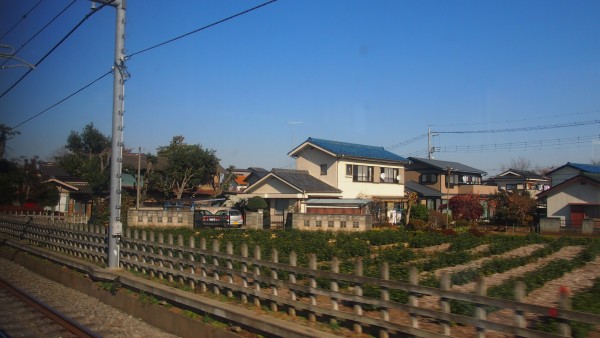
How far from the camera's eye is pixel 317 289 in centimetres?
760

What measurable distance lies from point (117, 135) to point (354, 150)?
1280 inches

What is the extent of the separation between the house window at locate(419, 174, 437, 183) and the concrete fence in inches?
1767

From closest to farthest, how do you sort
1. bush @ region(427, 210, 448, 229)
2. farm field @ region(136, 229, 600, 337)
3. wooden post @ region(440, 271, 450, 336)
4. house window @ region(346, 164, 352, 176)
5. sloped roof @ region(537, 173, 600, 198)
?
wooden post @ region(440, 271, 450, 336), farm field @ region(136, 229, 600, 337), sloped roof @ region(537, 173, 600, 198), bush @ region(427, 210, 448, 229), house window @ region(346, 164, 352, 176)

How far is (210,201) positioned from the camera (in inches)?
1722

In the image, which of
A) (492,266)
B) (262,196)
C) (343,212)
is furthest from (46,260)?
(262,196)

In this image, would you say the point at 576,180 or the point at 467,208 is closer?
the point at 576,180

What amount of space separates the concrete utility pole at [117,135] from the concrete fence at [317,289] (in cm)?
34

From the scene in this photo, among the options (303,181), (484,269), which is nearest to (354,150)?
(303,181)

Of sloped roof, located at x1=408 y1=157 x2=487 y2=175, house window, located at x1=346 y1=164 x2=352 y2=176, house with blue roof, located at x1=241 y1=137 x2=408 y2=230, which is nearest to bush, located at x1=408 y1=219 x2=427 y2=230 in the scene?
house with blue roof, located at x1=241 y1=137 x2=408 y2=230

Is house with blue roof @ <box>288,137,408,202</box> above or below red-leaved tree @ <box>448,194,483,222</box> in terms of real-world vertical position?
above

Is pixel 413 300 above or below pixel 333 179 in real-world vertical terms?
below

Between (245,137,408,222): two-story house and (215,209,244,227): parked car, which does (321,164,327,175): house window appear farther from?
(215,209,244,227): parked car

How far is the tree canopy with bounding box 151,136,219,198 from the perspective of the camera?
51.2m

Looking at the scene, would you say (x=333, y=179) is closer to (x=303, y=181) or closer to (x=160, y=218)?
(x=303, y=181)
